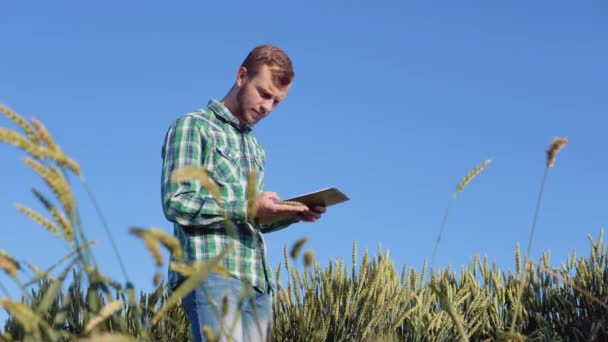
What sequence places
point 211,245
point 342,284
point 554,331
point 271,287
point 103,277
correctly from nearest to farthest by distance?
point 103,277 → point 211,245 → point 271,287 → point 342,284 → point 554,331

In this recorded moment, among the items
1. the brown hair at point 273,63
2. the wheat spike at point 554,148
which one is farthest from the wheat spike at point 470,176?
the brown hair at point 273,63

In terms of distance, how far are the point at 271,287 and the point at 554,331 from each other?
110 inches

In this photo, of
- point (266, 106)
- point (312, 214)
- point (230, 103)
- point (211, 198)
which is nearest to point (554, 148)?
point (211, 198)

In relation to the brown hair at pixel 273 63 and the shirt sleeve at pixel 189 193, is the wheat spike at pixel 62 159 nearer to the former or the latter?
the shirt sleeve at pixel 189 193

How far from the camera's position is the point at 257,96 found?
9.70 ft

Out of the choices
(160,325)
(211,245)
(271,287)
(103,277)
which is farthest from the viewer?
(160,325)

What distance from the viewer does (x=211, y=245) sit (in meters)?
2.63

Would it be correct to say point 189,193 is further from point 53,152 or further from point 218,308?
point 53,152

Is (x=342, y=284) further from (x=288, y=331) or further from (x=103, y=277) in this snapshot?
(x=103, y=277)

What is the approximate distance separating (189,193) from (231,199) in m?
0.14

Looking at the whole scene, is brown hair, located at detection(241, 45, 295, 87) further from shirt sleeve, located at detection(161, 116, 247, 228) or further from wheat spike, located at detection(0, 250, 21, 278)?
wheat spike, located at detection(0, 250, 21, 278)

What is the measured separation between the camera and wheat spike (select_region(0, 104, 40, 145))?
149cm

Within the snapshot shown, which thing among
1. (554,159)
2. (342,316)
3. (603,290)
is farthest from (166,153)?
(603,290)

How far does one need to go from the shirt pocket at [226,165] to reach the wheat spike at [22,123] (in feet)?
4.02
